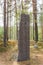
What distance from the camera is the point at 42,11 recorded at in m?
5.89

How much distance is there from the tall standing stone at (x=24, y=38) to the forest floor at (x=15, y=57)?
152 mm

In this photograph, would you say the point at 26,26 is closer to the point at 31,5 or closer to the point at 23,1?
the point at 23,1

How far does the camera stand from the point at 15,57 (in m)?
4.87

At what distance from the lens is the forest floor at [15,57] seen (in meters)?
4.64

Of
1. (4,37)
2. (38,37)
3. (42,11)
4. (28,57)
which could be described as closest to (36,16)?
(42,11)

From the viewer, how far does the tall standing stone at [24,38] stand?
15.0 feet

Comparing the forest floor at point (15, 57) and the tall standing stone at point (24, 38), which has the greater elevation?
the tall standing stone at point (24, 38)

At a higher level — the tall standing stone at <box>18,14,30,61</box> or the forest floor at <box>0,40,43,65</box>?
the tall standing stone at <box>18,14,30,61</box>

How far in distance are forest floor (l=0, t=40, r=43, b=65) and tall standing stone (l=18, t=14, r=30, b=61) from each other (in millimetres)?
152

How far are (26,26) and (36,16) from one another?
1309mm

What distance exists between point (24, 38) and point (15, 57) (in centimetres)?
58

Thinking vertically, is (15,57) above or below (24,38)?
below

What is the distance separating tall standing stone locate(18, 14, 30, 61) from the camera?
458cm

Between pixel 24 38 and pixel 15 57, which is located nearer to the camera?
pixel 24 38
